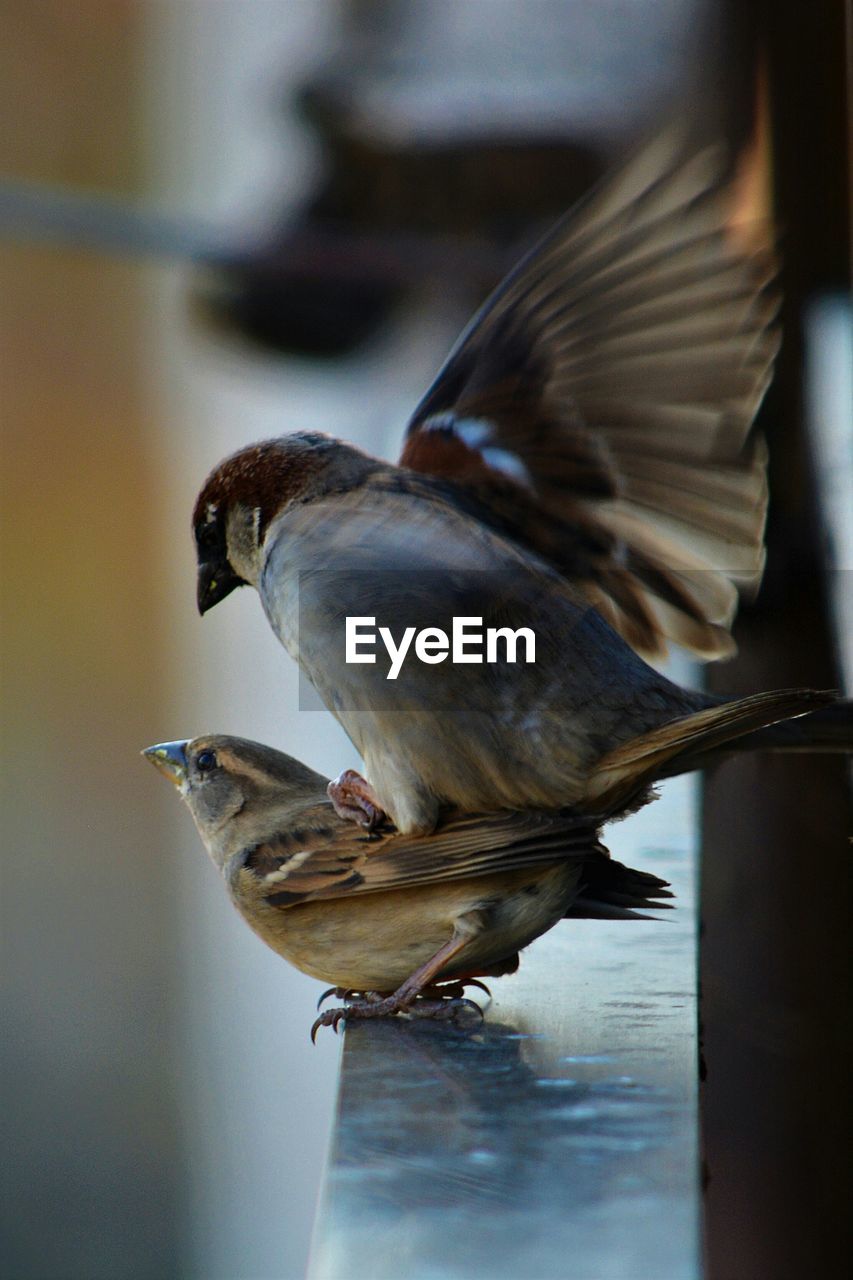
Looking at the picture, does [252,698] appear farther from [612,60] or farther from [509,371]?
[509,371]

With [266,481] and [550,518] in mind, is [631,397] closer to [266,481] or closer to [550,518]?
[550,518]

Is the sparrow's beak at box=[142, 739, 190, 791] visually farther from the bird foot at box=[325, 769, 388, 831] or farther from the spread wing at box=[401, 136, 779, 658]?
the spread wing at box=[401, 136, 779, 658]

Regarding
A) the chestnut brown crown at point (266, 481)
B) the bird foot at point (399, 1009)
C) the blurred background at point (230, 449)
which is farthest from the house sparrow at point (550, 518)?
the blurred background at point (230, 449)

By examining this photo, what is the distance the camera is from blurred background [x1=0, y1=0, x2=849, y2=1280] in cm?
184

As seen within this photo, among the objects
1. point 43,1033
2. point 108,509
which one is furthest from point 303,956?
point 108,509

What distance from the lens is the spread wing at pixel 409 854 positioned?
3.84 feet

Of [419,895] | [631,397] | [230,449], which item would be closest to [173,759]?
[419,895]

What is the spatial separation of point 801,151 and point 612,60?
1889 mm

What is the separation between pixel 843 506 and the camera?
2316 millimetres

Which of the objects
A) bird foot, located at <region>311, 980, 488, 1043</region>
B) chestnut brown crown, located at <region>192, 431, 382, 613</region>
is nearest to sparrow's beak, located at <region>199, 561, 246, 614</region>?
chestnut brown crown, located at <region>192, 431, 382, 613</region>

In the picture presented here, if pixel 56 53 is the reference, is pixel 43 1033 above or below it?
below

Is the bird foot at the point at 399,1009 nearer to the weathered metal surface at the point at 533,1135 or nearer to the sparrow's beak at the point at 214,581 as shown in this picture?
the weathered metal surface at the point at 533,1135

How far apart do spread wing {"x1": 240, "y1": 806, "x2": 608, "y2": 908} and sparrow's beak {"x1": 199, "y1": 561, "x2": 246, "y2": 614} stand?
0.90 feet

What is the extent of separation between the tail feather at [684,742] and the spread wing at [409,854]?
41 mm
